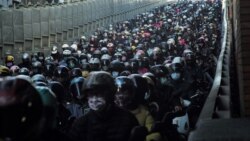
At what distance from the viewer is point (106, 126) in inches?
239

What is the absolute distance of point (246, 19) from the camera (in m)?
8.26

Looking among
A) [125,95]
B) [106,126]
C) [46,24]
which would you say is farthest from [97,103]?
[46,24]

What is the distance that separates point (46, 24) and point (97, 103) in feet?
109

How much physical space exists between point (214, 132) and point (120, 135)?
89 centimetres

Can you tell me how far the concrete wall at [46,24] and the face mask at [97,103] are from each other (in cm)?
2447

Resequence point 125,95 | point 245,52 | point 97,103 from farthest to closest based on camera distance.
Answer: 1. point 245,52
2. point 125,95
3. point 97,103

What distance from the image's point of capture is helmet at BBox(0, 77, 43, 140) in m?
3.54

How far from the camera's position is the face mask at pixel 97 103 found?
614 cm

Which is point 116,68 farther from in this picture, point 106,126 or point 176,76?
point 106,126

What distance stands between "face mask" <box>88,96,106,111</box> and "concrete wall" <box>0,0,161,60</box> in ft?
80.3

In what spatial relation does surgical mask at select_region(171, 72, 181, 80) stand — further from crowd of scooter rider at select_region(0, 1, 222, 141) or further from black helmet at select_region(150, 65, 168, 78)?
black helmet at select_region(150, 65, 168, 78)

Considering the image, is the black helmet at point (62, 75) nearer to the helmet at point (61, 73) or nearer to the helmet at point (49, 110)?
the helmet at point (61, 73)

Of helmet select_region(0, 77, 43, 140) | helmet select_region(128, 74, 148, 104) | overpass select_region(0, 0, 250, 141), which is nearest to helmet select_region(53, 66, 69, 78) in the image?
overpass select_region(0, 0, 250, 141)

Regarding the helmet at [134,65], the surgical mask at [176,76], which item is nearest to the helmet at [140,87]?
the surgical mask at [176,76]
